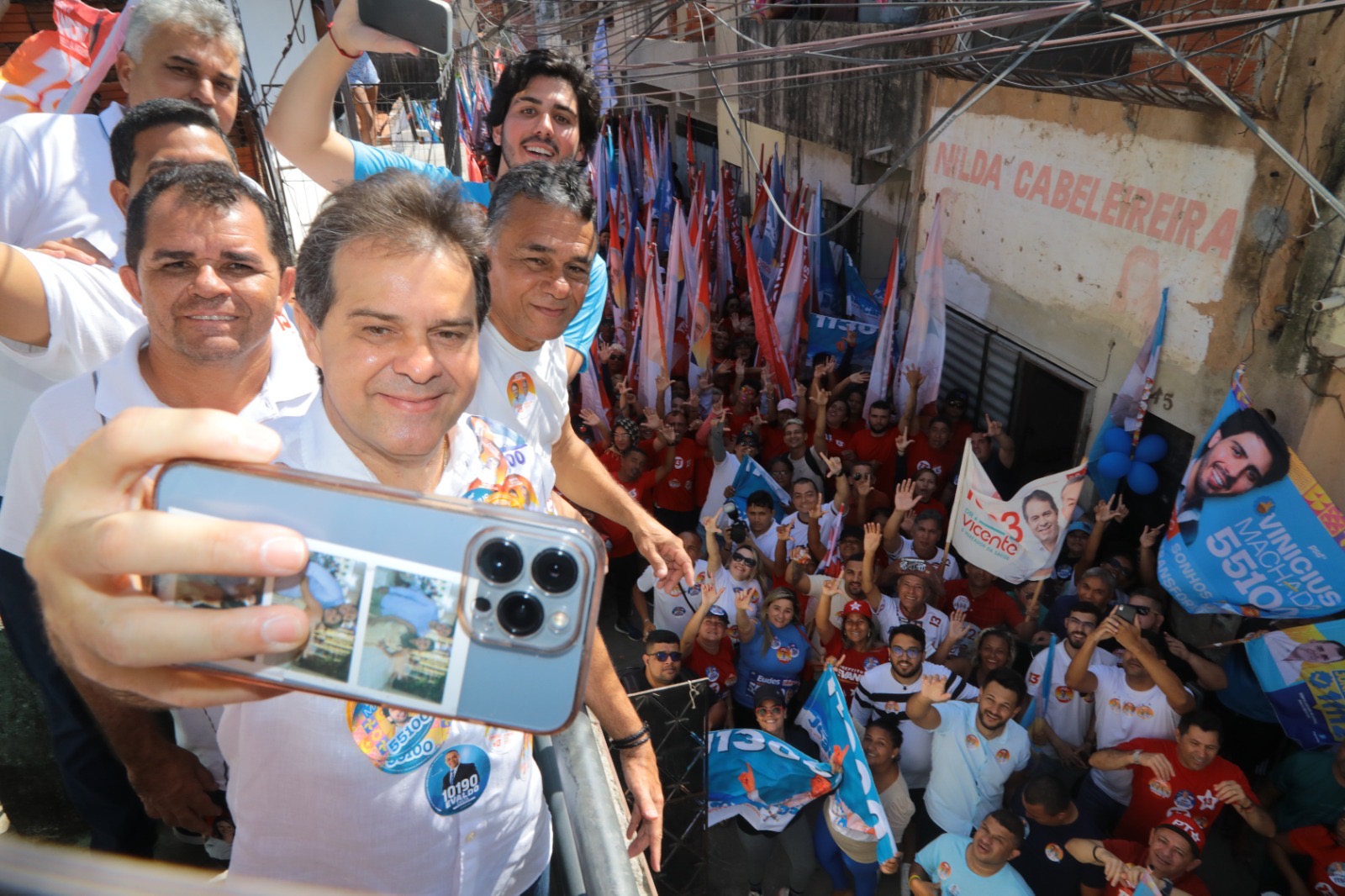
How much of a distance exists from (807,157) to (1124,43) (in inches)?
294

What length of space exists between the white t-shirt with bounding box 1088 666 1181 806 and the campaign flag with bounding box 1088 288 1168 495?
192 cm

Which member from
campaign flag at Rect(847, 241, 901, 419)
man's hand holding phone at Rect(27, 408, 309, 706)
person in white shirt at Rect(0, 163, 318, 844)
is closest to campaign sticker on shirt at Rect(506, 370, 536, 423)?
person in white shirt at Rect(0, 163, 318, 844)

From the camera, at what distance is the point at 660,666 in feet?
14.2

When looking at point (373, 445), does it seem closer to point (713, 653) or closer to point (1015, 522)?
point (713, 653)

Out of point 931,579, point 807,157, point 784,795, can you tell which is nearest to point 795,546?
point 931,579

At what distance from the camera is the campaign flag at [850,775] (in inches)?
146

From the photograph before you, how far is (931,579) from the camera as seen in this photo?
5176mm

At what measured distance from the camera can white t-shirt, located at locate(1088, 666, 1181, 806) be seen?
4.00m

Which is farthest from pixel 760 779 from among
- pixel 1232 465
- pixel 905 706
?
pixel 1232 465

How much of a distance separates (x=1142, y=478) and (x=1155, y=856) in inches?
112

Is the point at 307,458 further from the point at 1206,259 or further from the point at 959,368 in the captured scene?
the point at 959,368

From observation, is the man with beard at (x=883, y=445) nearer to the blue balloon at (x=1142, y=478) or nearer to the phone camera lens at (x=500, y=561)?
the blue balloon at (x=1142, y=478)

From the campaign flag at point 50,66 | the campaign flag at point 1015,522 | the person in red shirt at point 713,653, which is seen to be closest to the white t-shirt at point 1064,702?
the campaign flag at point 1015,522

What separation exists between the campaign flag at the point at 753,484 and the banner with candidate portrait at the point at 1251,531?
8.01ft
